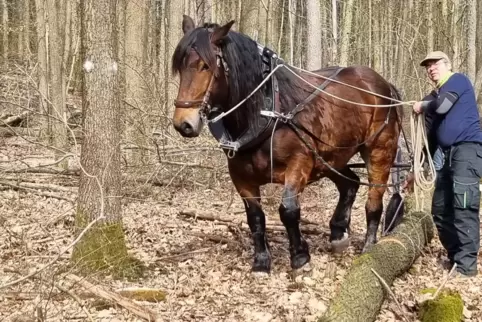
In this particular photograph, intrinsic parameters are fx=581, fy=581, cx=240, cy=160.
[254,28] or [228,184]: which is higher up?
[254,28]

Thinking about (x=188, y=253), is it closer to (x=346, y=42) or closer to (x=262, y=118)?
(x=262, y=118)

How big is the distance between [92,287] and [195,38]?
210 centimetres

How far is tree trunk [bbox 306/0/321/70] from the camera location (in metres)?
9.68

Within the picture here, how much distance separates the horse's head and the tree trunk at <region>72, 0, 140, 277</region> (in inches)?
25.1

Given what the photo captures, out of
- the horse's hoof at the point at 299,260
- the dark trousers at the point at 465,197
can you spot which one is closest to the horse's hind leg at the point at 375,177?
the dark trousers at the point at 465,197

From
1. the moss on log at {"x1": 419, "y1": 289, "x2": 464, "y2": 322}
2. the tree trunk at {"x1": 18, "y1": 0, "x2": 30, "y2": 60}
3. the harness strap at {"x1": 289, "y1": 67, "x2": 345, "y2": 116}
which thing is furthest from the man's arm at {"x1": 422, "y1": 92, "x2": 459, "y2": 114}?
the tree trunk at {"x1": 18, "y1": 0, "x2": 30, "y2": 60}

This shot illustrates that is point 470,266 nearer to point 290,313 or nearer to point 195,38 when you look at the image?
point 290,313

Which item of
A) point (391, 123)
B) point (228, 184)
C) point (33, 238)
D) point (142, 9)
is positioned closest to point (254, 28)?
point (142, 9)

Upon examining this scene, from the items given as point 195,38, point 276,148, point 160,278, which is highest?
point 195,38

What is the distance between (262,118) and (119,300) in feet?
6.46

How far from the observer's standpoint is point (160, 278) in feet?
17.2

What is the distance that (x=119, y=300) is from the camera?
417 cm

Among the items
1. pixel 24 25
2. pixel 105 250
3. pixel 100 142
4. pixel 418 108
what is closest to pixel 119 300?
pixel 105 250

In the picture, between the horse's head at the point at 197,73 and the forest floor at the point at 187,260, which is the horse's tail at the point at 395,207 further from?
the horse's head at the point at 197,73
